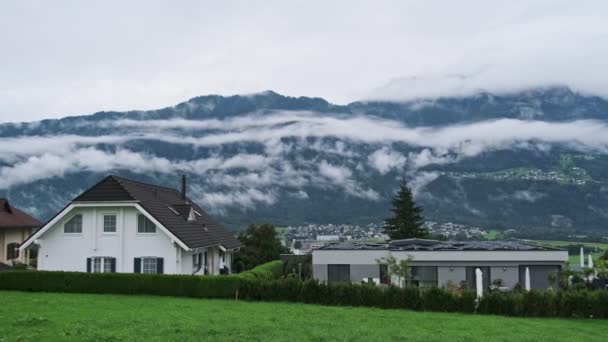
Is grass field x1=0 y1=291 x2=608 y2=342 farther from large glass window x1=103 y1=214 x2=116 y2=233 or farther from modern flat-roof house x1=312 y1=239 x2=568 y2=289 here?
modern flat-roof house x1=312 y1=239 x2=568 y2=289

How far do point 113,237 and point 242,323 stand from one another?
20.1 m

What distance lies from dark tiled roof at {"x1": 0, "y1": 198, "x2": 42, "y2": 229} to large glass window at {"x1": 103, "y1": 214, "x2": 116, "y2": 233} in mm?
13350

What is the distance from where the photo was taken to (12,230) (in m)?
46.3

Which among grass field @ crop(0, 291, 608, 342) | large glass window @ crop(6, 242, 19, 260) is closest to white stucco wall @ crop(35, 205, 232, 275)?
grass field @ crop(0, 291, 608, 342)

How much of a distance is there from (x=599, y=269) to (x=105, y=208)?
94.7 feet

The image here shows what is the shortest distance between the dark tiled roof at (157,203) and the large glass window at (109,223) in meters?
1.30

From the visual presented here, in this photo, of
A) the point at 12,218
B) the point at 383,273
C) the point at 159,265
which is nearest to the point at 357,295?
the point at 159,265

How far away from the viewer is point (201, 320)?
1803 cm

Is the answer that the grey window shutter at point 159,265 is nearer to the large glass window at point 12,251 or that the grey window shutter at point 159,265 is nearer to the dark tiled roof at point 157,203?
the dark tiled roof at point 157,203

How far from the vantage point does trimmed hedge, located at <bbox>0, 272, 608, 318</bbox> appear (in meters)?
24.7

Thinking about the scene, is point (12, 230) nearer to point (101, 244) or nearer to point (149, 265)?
point (101, 244)

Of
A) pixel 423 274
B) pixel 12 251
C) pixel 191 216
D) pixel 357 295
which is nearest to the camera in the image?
pixel 357 295

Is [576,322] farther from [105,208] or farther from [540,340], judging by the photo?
[105,208]

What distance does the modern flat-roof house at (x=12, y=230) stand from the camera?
44719mm
